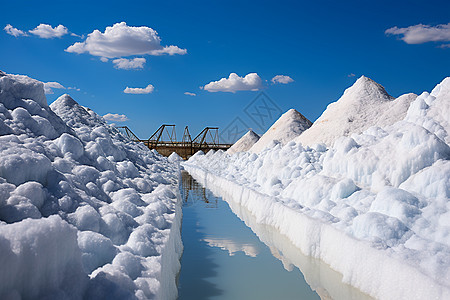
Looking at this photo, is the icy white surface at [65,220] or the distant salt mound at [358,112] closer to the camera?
the icy white surface at [65,220]

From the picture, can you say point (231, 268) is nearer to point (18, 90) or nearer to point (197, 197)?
point (18, 90)

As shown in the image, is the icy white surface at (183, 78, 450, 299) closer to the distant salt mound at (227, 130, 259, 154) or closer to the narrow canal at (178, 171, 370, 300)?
the narrow canal at (178, 171, 370, 300)

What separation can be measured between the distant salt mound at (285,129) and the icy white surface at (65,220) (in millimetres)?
11466

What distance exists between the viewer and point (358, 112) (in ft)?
35.6

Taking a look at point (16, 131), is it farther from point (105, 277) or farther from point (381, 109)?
point (381, 109)

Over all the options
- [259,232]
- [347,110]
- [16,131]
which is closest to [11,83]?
[16,131]

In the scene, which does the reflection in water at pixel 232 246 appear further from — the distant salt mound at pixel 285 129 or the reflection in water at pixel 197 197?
the distant salt mound at pixel 285 129

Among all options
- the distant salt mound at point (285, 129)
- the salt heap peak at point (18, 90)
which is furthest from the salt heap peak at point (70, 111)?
the distant salt mound at point (285, 129)

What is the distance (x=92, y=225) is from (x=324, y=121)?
33.8 feet

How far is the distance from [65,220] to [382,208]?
8.68 feet

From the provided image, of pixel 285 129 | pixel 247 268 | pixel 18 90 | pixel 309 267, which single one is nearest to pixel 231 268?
pixel 247 268

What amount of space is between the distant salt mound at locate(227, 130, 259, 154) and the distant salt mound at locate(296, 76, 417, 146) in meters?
9.29

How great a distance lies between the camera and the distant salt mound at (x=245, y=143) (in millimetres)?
21500

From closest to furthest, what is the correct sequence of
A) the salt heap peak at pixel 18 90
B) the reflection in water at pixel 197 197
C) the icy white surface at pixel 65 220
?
the icy white surface at pixel 65 220
the salt heap peak at pixel 18 90
the reflection in water at pixel 197 197
